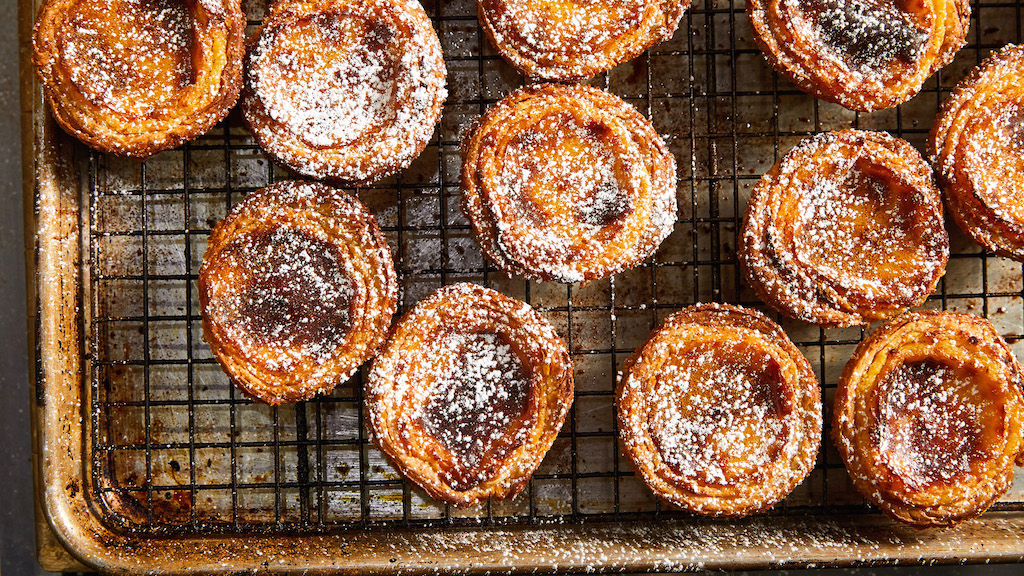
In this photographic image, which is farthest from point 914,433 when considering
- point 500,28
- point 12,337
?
point 12,337

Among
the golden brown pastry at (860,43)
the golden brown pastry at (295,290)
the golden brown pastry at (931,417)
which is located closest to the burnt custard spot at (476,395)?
the golden brown pastry at (295,290)

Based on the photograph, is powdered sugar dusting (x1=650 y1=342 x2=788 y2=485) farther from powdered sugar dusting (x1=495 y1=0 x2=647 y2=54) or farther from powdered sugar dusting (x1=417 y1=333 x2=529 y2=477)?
powdered sugar dusting (x1=495 y1=0 x2=647 y2=54)

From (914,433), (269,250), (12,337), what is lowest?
(914,433)

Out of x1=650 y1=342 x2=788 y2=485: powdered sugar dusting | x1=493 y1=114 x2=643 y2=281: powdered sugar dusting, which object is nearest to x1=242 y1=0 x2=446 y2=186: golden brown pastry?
x1=493 y1=114 x2=643 y2=281: powdered sugar dusting

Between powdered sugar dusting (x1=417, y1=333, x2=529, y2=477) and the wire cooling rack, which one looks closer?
powdered sugar dusting (x1=417, y1=333, x2=529, y2=477)

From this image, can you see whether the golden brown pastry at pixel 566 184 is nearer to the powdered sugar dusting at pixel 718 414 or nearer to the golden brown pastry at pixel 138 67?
the powdered sugar dusting at pixel 718 414

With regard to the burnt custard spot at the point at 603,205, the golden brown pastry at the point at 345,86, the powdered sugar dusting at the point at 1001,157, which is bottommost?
the burnt custard spot at the point at 603,205

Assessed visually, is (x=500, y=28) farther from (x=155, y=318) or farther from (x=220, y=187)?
(x=155, y=318)
